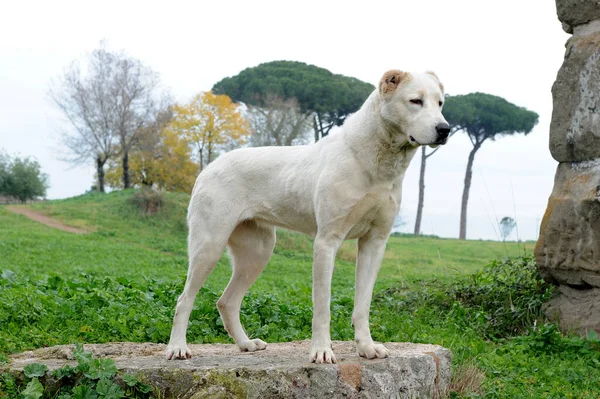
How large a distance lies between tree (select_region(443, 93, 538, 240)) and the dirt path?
24046 millimetres

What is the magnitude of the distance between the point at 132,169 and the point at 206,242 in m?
32.2

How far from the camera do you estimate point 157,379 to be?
15.1 feet

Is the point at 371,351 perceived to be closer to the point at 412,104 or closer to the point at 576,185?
the point at 412,104

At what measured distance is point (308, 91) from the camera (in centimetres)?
4109

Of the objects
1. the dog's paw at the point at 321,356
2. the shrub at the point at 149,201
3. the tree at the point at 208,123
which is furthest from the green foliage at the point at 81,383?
the tree at the point at 208,123

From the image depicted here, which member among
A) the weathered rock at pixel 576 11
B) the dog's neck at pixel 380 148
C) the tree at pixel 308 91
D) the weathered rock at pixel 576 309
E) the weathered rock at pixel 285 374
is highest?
the tree at pixel 308 91

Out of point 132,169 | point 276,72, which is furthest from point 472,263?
point 276,72

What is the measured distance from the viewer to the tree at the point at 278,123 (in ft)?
118

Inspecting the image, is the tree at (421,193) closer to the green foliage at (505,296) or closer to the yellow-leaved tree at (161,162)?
the yellow-leaved tree at (161,162)

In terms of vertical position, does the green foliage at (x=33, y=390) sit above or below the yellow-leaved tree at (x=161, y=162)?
below

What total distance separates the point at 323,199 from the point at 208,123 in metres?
28.9

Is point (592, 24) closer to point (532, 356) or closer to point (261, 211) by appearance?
point (532, 356)

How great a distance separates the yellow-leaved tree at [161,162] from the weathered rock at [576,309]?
2704 cm

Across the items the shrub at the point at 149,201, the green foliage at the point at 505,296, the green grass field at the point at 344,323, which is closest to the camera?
the green grass field at the point at 344,323
